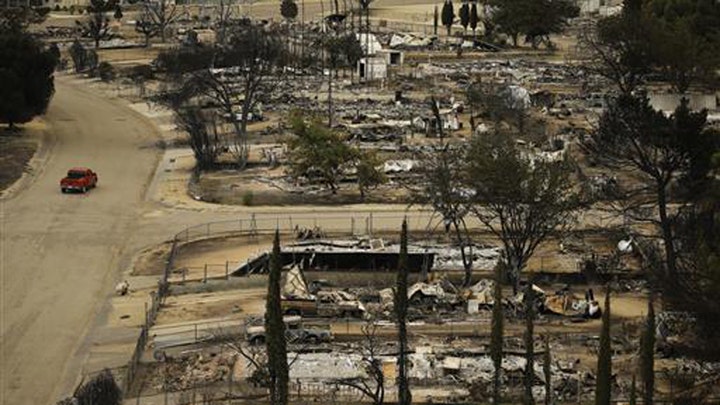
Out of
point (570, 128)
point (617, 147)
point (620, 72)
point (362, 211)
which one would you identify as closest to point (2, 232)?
point (362, 211)

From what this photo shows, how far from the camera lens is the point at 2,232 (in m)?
38.7

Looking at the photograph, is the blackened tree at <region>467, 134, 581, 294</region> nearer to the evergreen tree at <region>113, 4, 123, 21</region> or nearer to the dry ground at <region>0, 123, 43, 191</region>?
the dry ground at <region>0, 123, 43, 191</region>

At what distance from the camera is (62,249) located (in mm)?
36844

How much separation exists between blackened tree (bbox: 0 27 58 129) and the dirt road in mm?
2037

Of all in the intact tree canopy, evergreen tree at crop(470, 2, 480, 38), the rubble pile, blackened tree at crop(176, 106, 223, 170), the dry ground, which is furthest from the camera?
evergreen tree at crop(470, 2, 480, 38)

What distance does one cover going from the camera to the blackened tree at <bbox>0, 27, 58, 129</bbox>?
52781mm

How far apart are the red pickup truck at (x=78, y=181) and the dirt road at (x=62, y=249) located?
0.30 metres

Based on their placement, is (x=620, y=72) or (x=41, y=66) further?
(x=620, y=72)

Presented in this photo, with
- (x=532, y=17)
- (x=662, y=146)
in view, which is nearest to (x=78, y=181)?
(x=662, y=146)

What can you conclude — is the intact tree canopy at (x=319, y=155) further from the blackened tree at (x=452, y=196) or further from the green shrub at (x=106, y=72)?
the green shrub at (x=106, y=72)

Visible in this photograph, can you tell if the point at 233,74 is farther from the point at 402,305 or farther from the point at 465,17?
the point at 402,305

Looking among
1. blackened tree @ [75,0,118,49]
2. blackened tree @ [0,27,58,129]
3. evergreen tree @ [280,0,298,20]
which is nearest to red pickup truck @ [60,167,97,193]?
blackened tree @ [0,27,58,129]

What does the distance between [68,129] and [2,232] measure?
1906cm

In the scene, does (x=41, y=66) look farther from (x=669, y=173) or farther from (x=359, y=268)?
(x=669, y=173)
